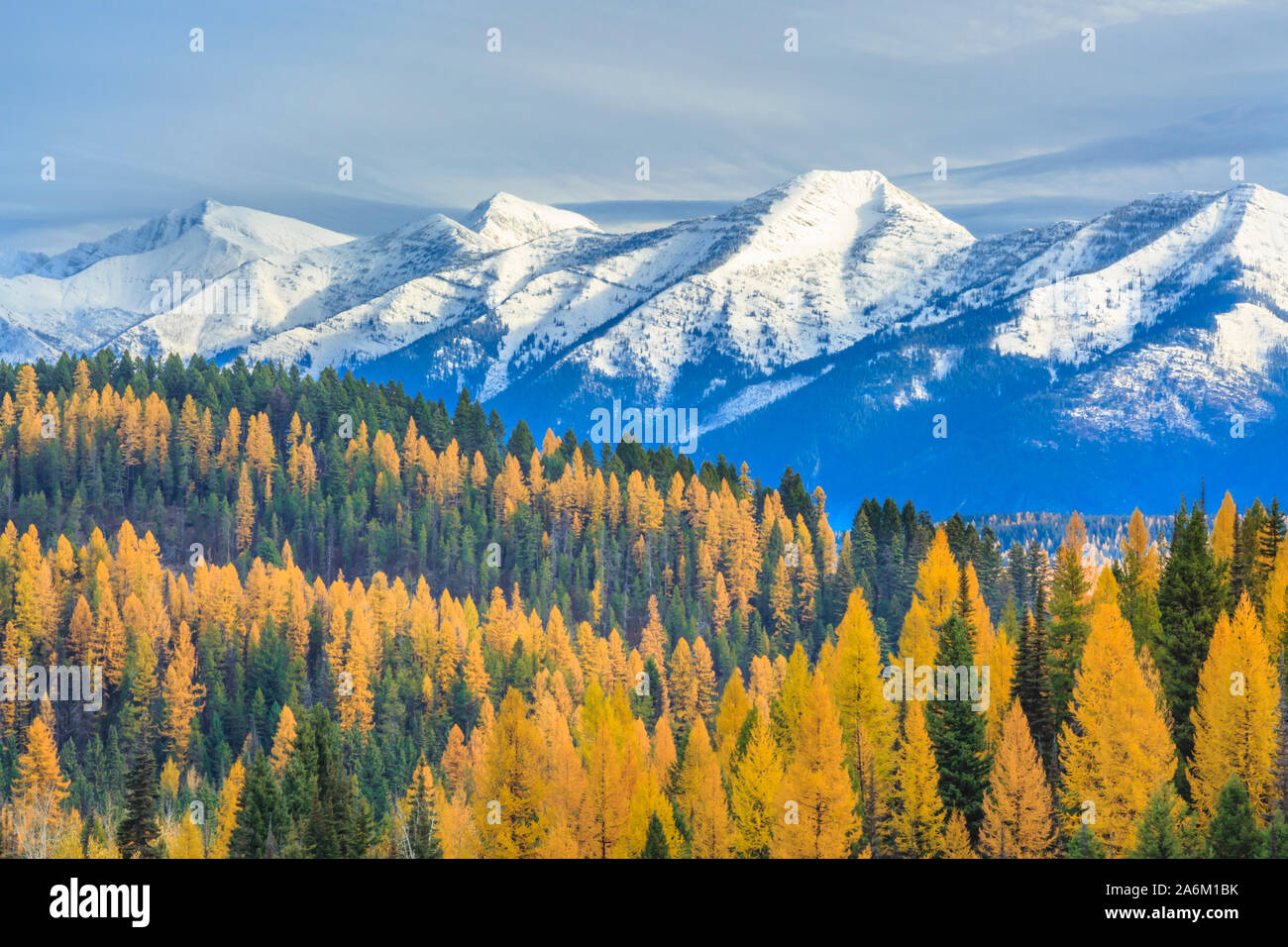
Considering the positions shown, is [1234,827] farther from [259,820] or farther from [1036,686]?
[259,820]

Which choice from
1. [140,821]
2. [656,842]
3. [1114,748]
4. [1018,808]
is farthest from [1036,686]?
[140,821]

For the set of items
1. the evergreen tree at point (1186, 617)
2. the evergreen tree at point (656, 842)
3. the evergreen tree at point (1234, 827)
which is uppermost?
the evergreen tree at point (1186, 617)

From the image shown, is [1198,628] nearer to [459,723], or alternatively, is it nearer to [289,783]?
[289,783]

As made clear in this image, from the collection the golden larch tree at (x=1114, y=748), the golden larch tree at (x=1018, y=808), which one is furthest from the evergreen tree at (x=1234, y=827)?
the golden larch tree at (x=1018, y=808)

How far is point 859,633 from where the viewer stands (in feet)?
270

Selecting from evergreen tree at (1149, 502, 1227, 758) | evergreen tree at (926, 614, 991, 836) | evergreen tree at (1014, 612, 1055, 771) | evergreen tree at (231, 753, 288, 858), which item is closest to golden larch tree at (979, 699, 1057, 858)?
evergreen tree at (926, 614, 991, 836)

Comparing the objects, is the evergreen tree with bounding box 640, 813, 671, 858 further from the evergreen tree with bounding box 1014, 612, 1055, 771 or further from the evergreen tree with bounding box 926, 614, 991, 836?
the evergreen tree with bounding box 1014, 612, 1055, 771

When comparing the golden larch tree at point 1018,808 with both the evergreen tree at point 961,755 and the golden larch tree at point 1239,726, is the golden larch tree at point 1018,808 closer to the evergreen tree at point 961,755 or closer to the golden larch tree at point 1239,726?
the evergreen tree at point 961,755

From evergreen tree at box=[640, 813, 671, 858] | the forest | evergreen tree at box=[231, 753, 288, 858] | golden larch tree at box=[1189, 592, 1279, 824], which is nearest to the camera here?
the forest

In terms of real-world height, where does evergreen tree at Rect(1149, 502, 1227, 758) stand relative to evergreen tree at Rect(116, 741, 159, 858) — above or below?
above
